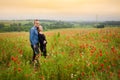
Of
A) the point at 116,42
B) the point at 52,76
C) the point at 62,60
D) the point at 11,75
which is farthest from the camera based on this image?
the point at 116,42

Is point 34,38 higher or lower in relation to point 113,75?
higher

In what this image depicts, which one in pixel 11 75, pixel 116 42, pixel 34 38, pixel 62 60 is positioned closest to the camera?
pixel 11 75

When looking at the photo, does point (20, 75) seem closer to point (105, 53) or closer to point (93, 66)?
point (93, 66)

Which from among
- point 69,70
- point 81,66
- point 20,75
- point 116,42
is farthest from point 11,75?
point 116,42

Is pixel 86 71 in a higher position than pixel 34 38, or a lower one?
lower

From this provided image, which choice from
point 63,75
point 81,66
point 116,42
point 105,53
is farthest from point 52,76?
point 116,42

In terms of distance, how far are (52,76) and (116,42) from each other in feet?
24.1

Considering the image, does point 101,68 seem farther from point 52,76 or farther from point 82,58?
point 52,76

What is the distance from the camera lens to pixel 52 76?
6742 millimetres

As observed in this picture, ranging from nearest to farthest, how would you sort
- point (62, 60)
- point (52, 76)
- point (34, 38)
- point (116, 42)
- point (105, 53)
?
point (52, 76)
point (62, 60)
point (105, 53)
point (34, 38)
point (116, 42)

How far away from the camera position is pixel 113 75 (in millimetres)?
6398

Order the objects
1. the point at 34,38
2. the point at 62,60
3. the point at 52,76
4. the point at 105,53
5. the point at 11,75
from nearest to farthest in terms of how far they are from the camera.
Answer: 1. the point at 11,75
2. the point at 52,76
3. the point at 62,60
4. the point at 105,53
5. the point at 34,38

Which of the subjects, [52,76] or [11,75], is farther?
[52,76]

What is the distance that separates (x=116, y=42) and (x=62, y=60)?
678 cm
